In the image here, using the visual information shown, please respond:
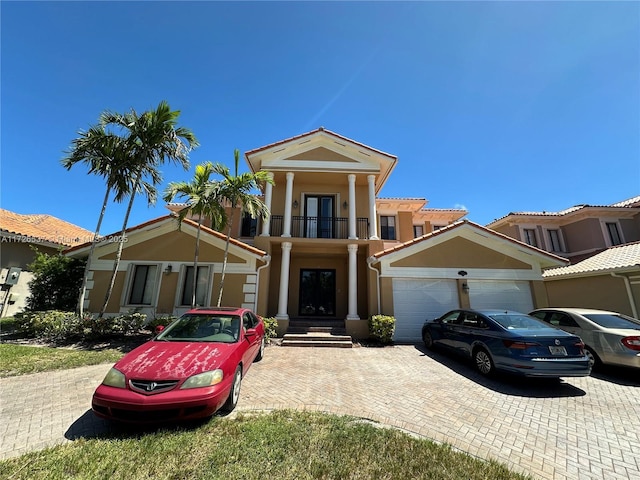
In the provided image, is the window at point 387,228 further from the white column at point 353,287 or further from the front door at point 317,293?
the white column at point 353,287

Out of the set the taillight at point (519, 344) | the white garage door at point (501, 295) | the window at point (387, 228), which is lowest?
the taillight at point (519, 344)

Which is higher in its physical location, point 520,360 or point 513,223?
point 513,223

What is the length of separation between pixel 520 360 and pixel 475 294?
20.4 ft

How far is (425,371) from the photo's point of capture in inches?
267

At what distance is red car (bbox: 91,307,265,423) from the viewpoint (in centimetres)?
346

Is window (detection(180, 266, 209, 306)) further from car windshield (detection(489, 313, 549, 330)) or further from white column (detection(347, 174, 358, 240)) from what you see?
car windshield (detection(489, 313, 549, 330))

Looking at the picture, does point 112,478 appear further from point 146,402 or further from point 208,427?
point 208,427

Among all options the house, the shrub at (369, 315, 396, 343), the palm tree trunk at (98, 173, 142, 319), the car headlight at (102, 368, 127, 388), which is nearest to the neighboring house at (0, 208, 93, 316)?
the palm tree trunk at (98, 173, 142, 319)

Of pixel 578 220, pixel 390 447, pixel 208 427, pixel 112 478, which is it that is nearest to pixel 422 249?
pixel 390 447

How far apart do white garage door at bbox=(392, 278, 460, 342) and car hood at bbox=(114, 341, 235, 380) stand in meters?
8.17

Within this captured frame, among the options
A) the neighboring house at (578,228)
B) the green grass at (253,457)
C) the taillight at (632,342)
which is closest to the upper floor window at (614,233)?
→ the neighboring house at (578,228)

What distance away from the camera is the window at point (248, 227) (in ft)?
51.2

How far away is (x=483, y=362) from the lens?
6.38m

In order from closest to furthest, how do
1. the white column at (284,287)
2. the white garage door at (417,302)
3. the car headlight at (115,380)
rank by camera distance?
the car headlight at (115,380), the white garage door at (417,302), the white column at (284,287)
